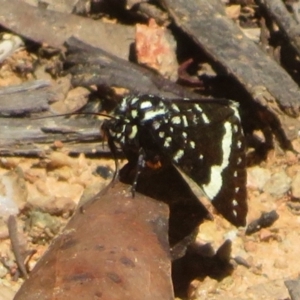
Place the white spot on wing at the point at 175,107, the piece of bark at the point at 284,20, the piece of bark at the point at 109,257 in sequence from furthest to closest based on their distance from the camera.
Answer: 1. the piece of bark at the point at 284,20
2. the white spot on wing at the point at 175,107
3. the piece of bark at the point at 109,257

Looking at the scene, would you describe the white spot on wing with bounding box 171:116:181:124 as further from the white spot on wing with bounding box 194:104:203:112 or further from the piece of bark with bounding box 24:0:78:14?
the piece of bark with bounding box 24:0:78:14

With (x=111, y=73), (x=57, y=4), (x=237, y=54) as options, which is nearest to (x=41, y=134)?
(x=111, y=73)

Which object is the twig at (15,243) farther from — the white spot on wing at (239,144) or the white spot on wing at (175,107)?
the white spot on wing at (239,144)

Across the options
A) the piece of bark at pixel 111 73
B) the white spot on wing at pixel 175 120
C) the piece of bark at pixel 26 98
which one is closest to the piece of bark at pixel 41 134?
the piece of bark at pixel 26 98

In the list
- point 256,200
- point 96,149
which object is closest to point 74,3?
point 96,149

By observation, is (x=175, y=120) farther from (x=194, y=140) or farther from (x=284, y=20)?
(x=284, y=20)

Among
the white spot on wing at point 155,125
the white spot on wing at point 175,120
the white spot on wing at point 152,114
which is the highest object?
the white spot on wing at point 175,120

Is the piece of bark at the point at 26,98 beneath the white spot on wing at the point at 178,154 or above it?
beneath
